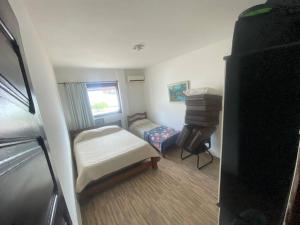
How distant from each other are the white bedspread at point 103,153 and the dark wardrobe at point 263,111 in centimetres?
177

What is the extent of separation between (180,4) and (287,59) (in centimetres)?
111

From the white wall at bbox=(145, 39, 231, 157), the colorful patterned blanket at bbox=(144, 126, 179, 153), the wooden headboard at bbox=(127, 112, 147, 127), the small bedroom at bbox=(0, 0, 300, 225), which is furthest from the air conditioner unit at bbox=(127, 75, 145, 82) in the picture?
the colorful patterned blanket at bbox=(144, 126, 179, 153)

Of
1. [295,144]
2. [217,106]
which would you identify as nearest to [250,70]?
[295,144]

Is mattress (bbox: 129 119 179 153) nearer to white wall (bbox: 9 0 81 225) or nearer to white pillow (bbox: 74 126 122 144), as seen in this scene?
white pillow (bbox: 74 126 122 144)

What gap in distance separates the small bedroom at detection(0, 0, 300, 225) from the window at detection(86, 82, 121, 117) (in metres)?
0.03

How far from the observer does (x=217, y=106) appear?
2.50m

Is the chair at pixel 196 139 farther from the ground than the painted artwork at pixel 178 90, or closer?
closer

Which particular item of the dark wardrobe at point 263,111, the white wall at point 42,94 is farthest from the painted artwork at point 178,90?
the white wall at point 42,94

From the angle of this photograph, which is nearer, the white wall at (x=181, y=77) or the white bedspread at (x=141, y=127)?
the white wall at (x=181, y=77)

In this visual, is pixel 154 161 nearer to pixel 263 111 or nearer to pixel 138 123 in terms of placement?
pixel 138 123

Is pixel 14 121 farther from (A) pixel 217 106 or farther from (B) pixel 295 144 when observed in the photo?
(A) pixel 217 106

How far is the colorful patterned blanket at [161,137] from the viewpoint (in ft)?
10.2

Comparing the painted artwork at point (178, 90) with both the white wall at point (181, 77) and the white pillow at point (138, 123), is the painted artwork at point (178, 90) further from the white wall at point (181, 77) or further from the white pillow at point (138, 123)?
the white pillow at point (138, 123)

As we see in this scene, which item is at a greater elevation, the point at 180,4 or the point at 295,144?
the point at 180,4
